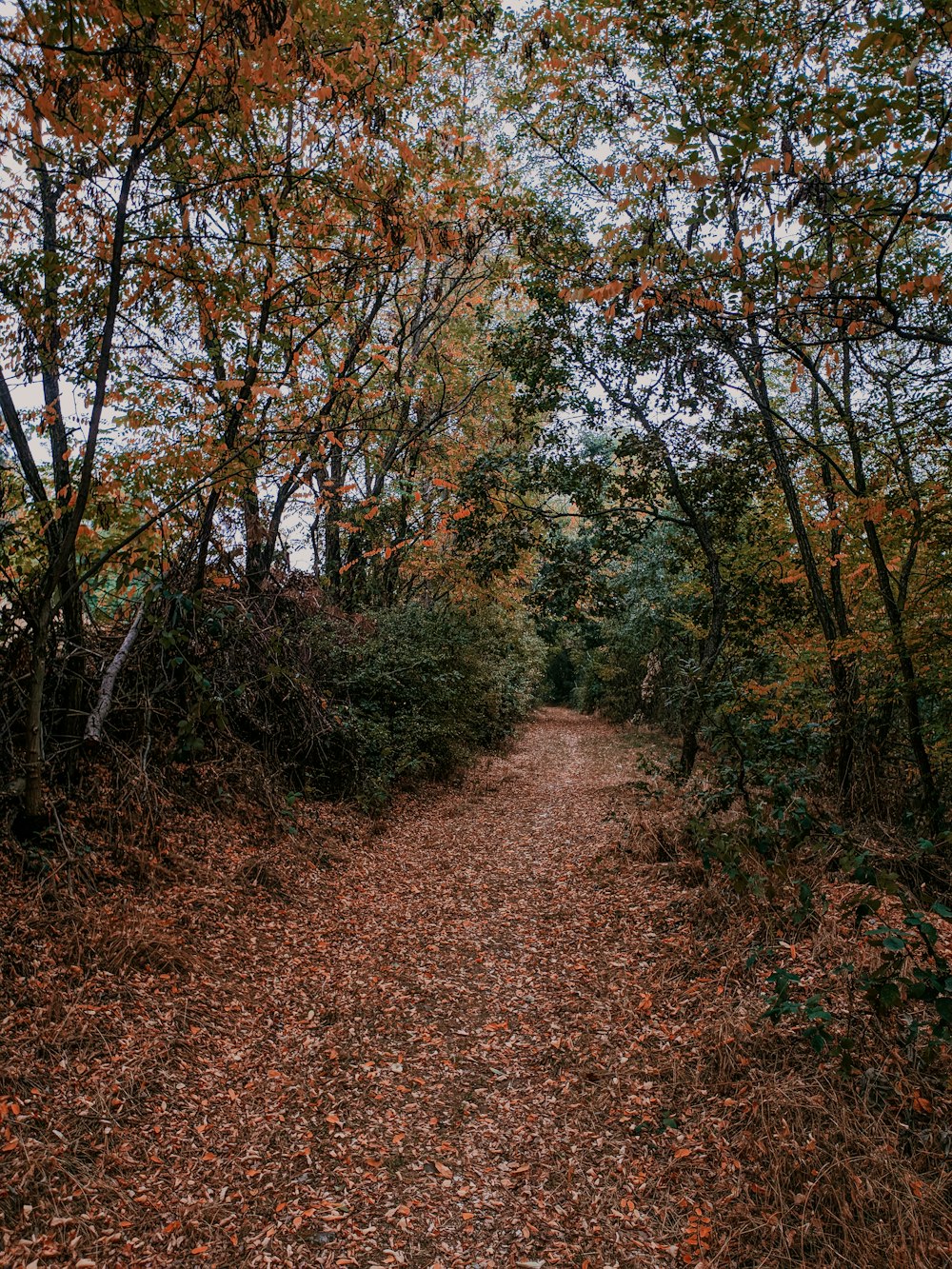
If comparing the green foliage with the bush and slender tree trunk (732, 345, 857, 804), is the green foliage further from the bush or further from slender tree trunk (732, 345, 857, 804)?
slender tree trunk (732, 345, 857, 804)

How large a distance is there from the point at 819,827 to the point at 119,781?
5018 millimetres

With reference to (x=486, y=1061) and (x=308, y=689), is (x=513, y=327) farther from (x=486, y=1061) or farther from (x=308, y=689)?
(x=486, y=1061)

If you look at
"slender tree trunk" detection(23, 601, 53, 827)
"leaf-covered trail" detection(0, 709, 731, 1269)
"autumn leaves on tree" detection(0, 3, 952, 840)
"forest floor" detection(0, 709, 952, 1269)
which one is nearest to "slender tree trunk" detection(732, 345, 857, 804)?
"autumn leaves on tree" detection(0, 3, 952, 840)

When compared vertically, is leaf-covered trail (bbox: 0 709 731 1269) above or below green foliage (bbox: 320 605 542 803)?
below

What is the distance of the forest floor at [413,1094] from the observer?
2.36 meters

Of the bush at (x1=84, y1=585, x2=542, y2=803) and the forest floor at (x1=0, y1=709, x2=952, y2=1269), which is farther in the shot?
the bush at (x1=84, y1=585, x2=542, y2=803)

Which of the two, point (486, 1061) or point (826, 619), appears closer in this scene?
point (486, 1061)

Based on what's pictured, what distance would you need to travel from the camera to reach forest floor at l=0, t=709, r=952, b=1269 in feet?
7.73

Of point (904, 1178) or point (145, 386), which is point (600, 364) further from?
point (904, 1178)

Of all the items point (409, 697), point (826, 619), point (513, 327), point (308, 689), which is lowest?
point (409, 697)

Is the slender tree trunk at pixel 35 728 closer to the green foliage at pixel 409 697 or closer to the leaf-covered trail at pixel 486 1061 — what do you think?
the leaf-covered trail at pixel 486 1061

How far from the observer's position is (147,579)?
5.19m

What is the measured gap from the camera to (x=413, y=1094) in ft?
10.5

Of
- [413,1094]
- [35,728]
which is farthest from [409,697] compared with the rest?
[413,1094]
